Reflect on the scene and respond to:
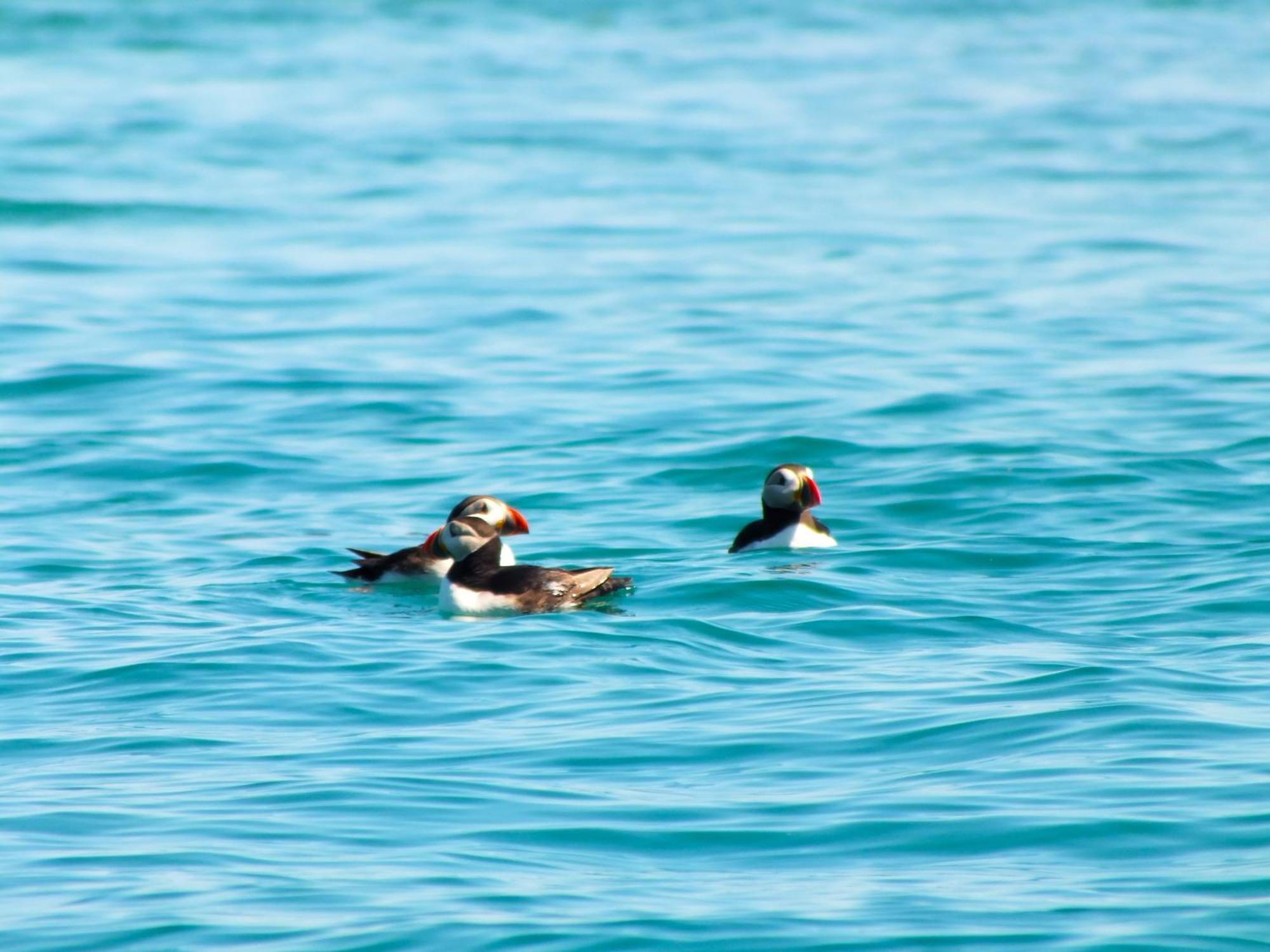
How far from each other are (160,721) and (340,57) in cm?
3728

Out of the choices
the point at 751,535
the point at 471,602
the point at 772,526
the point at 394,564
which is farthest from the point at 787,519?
the point at 394,564

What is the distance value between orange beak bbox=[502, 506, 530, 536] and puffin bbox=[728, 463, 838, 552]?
1.60 metres

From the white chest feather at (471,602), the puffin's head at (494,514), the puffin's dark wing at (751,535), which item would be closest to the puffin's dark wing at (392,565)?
the puffin's head at (494,514)

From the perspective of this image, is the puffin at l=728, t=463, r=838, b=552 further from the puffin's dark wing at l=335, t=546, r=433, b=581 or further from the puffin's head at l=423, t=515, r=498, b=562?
the puffin's dark wing at l=335, t=546, r=433, b=581

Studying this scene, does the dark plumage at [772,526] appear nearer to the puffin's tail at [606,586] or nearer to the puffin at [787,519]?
the puffin at [787,519]

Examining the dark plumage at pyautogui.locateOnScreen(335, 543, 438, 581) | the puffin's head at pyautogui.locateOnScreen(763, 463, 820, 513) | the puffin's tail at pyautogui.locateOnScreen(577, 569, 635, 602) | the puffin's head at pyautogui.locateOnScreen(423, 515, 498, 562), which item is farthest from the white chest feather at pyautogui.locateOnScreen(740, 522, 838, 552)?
the dark plumage at pyautogui.locateOnScreen(335, 543, 438, 581)

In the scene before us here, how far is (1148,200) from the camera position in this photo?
28.9 m

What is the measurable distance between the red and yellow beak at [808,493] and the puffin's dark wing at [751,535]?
353 millimetres

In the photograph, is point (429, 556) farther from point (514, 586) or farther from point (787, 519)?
point (787, 519)

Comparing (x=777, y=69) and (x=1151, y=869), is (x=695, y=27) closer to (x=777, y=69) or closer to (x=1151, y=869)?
(x=777, y=69)

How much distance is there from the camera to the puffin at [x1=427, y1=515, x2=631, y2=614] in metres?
11.4

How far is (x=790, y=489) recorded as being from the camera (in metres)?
13.2

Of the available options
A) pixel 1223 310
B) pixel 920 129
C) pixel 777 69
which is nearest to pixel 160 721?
pixel 1223 310

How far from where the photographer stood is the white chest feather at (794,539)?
1286 cm
